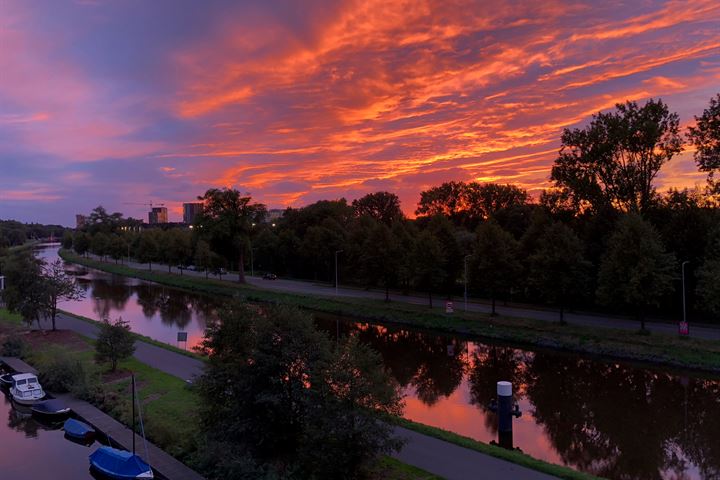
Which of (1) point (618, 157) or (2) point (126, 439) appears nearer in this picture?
(2) point (126, 439)

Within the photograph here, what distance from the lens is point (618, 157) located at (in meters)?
45.4

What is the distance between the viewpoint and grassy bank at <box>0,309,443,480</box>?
1642 centimetres

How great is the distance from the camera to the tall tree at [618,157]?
42.9 m

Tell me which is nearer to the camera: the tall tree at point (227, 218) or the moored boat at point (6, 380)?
the moored boat at point (6, 380)

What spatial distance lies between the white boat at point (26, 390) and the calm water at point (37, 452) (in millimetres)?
654

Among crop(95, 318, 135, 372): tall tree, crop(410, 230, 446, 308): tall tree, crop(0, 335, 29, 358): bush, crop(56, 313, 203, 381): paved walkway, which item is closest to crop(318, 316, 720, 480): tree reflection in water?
crop(410, 230, 446, 308): tall tree

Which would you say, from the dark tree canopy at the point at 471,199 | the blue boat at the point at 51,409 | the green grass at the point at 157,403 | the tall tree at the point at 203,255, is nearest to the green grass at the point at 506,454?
the green grass at the point at 157,403

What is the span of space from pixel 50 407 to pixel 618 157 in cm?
4625

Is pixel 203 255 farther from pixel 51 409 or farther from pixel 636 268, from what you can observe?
pixel 636 268

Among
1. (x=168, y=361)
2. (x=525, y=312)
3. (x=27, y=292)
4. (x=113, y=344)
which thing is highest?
(x=27, y=292)

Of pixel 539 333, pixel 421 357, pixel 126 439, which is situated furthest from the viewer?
pixel 539 333


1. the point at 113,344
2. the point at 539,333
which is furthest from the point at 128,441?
the point at 539,333

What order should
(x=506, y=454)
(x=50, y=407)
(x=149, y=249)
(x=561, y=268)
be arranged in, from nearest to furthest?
(x=506, y=454) < (x=50, y=407) < (x=561, y=268) < (x=149, y=249)

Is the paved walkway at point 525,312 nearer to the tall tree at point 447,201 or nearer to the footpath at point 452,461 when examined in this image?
the footpath at point 452,461
